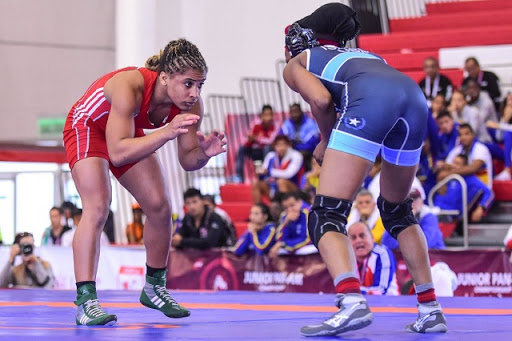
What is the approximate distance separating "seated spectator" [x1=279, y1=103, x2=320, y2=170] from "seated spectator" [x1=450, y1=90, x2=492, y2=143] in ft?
5.73

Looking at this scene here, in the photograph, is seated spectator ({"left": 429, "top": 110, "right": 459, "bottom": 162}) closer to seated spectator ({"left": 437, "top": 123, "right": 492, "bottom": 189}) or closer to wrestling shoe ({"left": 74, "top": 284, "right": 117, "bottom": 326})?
seated spectator ({"left": 437, "top": 123, "right": 492, "bottom": 189})

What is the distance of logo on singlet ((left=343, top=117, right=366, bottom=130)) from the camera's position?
10.9 ft

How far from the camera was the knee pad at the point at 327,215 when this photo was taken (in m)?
3.34

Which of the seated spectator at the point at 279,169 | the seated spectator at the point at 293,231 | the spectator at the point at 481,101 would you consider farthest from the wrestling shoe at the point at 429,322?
the seated spectator at the point at 279,169

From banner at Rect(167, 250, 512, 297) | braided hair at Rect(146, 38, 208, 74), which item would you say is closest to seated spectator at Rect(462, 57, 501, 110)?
banner at Rect(167, 250, 512, 297)

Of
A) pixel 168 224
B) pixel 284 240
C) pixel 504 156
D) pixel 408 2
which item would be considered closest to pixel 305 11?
pixel 408 2

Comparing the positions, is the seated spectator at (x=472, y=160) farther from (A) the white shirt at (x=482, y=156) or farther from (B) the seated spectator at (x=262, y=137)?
(B) the seated spectator at (x=262, y=137)

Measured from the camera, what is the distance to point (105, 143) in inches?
162

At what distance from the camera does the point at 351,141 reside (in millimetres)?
3328

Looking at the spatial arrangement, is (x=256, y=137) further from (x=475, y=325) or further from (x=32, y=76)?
(x=475, y=325)

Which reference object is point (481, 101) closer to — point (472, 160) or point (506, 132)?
point (506, 132)

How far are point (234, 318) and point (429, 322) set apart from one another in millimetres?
1015

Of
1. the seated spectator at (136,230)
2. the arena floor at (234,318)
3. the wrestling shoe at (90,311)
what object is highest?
the seated spectator at (136,230)

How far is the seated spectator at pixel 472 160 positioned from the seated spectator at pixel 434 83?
1.32 meters
